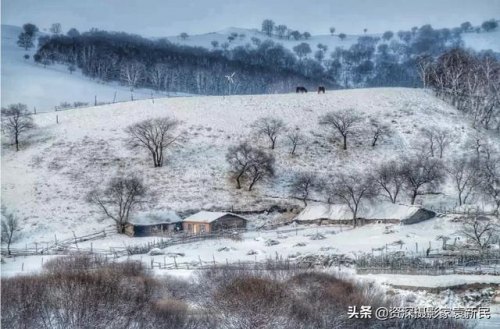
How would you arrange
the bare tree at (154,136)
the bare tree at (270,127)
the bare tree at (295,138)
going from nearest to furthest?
the bare tree at (154,136) → the bare tree at (295,138) → the bare tree at (270,127)

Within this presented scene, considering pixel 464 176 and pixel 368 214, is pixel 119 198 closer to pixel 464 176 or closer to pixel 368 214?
pixel 368 214

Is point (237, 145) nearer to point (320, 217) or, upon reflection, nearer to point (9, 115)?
point (320, 217)

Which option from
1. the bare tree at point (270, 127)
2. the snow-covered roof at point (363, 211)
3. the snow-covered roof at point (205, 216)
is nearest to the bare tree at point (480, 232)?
the snow-covered roof at point (363, 211)

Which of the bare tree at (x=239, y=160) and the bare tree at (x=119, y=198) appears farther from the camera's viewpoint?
the bare tree at (x=239, y=160)

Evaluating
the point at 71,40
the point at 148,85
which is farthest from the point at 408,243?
the point at 71,40

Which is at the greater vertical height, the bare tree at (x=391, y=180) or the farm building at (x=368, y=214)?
the bare tree at (x=391, y=180)

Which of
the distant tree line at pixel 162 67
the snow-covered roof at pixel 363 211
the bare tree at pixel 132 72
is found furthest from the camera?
the distant tree line at pixel 162 67

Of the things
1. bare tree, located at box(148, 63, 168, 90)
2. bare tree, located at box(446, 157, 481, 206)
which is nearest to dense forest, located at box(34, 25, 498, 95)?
bare tree, located at box(148, 63, 168, 90)

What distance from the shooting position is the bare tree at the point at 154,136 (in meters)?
68.5

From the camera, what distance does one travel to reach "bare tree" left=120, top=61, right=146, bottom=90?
113 meters

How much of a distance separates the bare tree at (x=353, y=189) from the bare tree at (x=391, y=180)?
1029 millimetres

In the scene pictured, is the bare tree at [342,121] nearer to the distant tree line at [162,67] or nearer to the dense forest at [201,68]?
the dense forest at [201,68]

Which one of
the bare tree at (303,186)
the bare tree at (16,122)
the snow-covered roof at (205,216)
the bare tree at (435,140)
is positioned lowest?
the snow-covered roof at (205,216)

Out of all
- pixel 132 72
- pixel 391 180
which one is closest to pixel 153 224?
pixel 391 180
